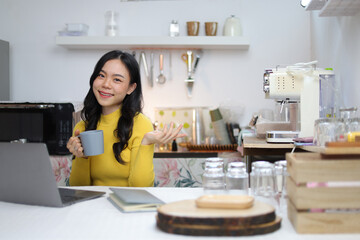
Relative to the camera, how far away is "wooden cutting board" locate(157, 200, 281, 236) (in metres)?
0.96

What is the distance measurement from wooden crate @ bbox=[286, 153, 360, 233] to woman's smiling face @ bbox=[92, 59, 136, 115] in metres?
1.26

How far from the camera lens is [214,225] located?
96 centimetres

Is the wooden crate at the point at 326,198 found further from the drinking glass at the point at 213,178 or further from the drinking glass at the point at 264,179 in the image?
the drinking glass at the point at 213,178

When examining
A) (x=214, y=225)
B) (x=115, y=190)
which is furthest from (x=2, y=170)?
(x=214, y=225)

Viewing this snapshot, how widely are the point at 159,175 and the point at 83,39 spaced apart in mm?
1272

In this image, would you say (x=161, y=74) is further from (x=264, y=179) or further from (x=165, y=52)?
(x=264, y=179)

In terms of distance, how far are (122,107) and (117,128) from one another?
5.3 inches

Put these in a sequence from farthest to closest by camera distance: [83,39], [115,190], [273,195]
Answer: [83,39] → [115,190] → [273,195]

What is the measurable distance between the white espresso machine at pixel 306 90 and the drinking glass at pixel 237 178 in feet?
4.30

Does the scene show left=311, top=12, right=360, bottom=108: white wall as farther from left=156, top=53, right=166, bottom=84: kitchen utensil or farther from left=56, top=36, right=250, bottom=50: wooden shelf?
left=156, top=53, right=166, bottom=84: kitchen utensil

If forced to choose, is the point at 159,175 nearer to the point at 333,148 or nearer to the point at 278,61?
the point at 278,61

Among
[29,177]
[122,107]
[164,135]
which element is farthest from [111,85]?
[29,177]

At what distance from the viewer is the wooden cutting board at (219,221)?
963 mm

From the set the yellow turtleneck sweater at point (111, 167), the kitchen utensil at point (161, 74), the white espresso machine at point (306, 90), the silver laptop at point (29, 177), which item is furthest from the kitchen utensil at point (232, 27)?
the silver laptop at point (29, 177)
